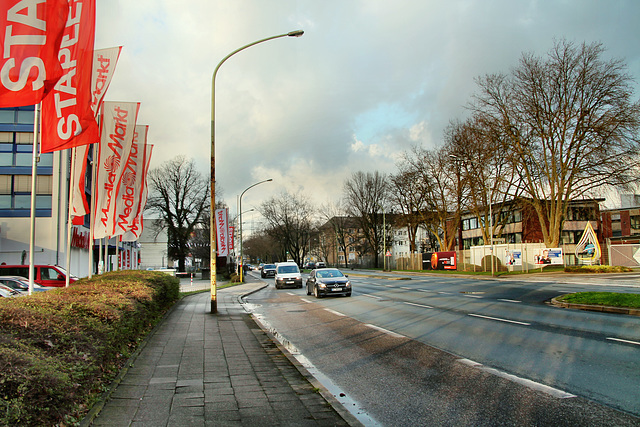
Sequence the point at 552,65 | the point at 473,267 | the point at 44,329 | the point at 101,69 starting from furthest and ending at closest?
the point at 473,267 → the point at 552,65 → the point at 101,69 → the point at 44,329

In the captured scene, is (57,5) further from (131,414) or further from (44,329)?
(131,414)

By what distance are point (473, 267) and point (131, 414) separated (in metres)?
43.2

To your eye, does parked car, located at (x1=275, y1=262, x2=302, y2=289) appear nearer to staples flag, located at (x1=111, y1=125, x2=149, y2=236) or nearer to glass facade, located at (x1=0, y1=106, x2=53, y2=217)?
staples flag, located at (x1=111, y1=125, x2=149, y2=236)

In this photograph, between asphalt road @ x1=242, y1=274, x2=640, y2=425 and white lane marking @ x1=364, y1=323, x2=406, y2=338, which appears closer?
asphalt road @ x1=242, y1=274, x2=640, y2=425

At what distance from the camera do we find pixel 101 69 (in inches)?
490

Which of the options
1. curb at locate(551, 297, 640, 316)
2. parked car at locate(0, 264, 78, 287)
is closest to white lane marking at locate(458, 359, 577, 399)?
curb at locate(551, 297, 640, 316)

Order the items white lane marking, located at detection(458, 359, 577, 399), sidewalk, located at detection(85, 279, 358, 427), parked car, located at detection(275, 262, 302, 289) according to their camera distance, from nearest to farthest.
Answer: sidewalk, located at detection(85, 279, 358, 427) → white lane marking, located at detection(458, 359, 577, 399) → parked car, located at detection(275, 262, 302, 289)

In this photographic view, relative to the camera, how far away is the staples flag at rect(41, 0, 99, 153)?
29.0 feet

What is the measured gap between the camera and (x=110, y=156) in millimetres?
16359

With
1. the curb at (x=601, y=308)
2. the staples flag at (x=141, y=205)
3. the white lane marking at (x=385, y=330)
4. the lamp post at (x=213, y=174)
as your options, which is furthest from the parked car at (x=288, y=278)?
the white lane marking at (x=385, y=330)

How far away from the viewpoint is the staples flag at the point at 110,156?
638 inches

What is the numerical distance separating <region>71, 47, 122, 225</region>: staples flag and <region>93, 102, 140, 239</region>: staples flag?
130 cm

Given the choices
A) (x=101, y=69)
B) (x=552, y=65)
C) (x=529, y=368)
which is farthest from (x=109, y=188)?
(x=552, y=65)

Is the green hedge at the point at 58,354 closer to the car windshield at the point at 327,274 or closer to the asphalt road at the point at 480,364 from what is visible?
the asphalt road at the point at 480,364
